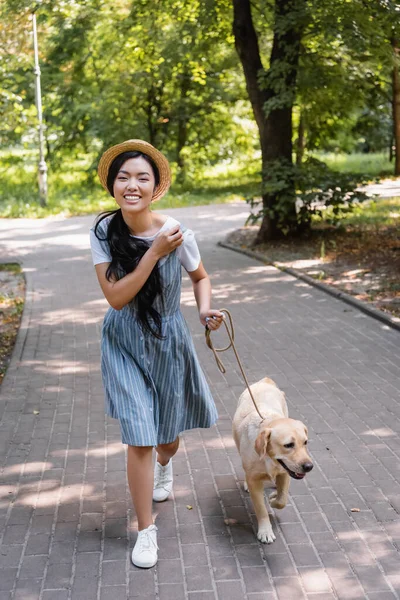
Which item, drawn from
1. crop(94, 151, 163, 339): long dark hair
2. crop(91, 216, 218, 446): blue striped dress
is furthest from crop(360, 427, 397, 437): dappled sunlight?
crop(94, 151, 163, 339): long dark hair

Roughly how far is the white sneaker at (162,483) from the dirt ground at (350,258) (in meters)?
5.93

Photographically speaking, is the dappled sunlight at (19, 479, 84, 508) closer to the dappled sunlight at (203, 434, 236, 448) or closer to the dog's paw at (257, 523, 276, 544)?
the dappled sunlight at (203, 434, 236, 448)

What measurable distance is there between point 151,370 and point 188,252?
0.66 meters

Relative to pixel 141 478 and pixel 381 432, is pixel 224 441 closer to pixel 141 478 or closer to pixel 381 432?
pixel 381 432

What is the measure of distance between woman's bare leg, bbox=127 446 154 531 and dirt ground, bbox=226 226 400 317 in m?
6.65

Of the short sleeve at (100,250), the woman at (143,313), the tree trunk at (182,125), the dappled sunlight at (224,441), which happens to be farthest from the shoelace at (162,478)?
the tree trunk at (182,125)

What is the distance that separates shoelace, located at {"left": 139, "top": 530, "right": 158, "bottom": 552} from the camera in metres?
4.14

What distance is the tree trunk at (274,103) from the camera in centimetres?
1499

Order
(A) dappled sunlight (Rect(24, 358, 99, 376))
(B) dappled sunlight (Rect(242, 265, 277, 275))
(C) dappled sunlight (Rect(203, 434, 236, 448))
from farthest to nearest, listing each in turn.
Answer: (B) dappled sunlight (Rect(242, 265, 277, 275))
(A) dappled sunlight (Rect(24, 358, 99, 376))
(C) dappled sunlight (Rect(203, 434, 236, 448))

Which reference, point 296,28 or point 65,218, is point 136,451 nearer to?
point 296,28

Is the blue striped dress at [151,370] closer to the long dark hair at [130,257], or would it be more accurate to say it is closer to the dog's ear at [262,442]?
the long dark hair at [130,257]

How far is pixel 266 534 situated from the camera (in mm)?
4379

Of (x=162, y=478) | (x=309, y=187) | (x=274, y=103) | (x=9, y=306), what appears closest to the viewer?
(x=162, y=478)

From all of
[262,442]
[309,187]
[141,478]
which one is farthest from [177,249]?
[309,187]
